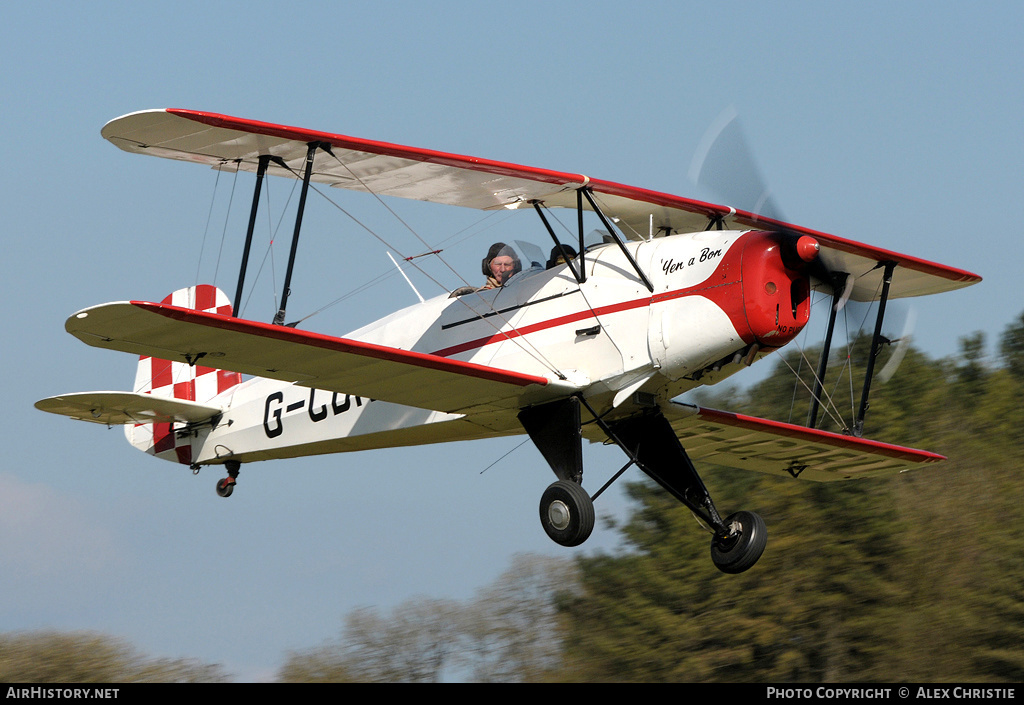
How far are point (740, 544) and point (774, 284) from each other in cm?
214

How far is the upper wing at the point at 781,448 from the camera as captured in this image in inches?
438

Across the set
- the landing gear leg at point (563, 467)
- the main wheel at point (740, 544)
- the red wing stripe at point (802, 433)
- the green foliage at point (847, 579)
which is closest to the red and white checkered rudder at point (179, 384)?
the landing gear leg at point (563, 467)

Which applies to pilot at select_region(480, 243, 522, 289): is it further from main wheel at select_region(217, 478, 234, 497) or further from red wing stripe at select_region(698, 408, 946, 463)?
main wheel at select_region(217, 478, 234, 497)

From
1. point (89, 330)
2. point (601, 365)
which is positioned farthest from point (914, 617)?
point (89, 330)

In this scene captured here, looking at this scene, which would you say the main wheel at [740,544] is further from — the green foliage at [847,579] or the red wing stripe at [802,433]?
the green foliage at [847,579]

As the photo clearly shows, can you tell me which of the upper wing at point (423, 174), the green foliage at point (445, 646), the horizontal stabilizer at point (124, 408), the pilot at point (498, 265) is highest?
the upper wing at point (423, 174)

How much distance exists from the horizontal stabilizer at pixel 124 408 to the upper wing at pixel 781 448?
468 cm

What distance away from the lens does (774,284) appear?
902 cm

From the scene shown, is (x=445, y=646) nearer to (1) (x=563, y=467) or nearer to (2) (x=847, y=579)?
(2) (x=847, y=579)

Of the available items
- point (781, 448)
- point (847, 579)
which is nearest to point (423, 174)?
point (781, 448)

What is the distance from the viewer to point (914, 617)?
830 inches

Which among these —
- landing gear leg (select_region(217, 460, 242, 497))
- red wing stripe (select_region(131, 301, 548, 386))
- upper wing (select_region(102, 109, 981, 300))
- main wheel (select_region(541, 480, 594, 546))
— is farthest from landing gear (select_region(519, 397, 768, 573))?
landing gear leg (select_region(217, 460, 242, 497))

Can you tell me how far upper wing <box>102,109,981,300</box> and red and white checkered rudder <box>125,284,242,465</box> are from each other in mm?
3173
